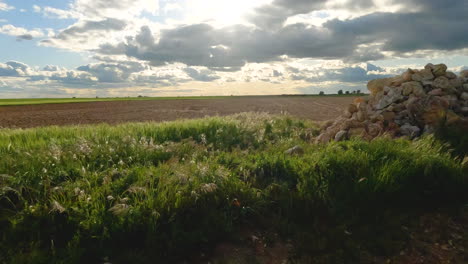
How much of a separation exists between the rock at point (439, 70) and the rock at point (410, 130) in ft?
9.58

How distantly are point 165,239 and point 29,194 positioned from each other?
7.24 ft

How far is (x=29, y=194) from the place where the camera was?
4.02 metres

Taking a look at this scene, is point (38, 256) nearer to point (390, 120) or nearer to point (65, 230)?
point (65, 230)

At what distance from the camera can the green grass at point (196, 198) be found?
345 cm

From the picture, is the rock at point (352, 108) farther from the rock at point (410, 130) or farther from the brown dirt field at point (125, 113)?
the brown dirt field at point (125, 113)

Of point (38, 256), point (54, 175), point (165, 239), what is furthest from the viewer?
point (54, 175)

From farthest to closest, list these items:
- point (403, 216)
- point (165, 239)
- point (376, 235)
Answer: point (403, 216) < point (376, 235) < point (165, 239)

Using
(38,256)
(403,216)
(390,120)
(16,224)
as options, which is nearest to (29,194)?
(16,224)

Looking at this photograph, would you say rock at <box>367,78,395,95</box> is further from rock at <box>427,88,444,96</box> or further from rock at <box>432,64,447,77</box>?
rock at <box>427,88,444,96</box>

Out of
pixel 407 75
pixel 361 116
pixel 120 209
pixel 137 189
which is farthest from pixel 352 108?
pixel 120 209

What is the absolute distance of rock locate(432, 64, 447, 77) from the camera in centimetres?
943

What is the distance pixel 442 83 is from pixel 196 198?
9221 millimetres

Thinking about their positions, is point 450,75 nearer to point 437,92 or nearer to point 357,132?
point 437,92

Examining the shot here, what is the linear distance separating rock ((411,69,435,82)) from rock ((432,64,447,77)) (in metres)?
0.16
